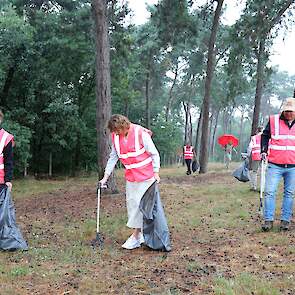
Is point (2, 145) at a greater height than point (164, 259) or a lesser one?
greater

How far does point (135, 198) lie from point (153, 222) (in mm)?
395

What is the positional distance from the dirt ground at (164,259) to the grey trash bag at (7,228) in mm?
161

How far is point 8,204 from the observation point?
5699 mm

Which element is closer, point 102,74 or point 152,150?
point 152,150

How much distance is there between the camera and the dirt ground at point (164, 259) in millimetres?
4223

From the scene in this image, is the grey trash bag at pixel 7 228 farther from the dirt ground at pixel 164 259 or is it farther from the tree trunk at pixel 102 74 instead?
the tree trunk at pixel 102 74

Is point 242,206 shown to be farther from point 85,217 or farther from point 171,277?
point 171,277

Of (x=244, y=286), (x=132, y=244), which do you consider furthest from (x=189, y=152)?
(x=244, y=286)

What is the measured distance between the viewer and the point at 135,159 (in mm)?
5609

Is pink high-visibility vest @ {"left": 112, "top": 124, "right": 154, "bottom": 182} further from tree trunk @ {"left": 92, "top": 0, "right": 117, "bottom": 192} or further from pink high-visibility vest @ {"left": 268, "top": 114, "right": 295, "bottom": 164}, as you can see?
tree trunk @ {"left": 92, "top": 0, "right": 117, "bottom": 192}

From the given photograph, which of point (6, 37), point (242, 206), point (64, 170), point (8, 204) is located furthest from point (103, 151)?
point (64, 170)

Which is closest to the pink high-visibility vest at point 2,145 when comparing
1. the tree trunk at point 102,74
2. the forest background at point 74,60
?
the tree trunk at point 102,74

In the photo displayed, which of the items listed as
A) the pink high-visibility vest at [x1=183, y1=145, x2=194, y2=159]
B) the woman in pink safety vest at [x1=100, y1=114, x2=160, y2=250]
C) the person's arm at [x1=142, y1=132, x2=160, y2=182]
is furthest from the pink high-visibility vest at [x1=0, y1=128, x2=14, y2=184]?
the pink high-visibility vest at [x1=183, y1=145, x2=194, y2=159]

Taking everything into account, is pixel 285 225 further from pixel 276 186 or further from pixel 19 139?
pixel 19 139
